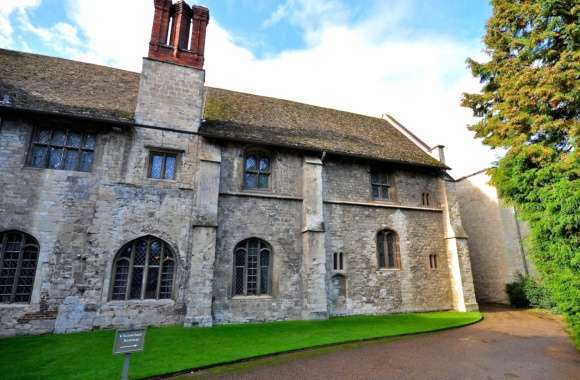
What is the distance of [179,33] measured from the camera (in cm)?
1405

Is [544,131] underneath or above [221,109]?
underneath

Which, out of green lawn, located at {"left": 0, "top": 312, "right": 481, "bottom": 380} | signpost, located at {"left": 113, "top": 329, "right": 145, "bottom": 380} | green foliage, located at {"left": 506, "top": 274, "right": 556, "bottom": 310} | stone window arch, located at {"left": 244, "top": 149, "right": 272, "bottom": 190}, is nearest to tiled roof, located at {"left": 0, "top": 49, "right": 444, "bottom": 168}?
stone window arch, located at {"left": 244, "top": 149, "right": 272, "bottom": 190}

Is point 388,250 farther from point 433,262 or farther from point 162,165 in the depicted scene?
point 162,165

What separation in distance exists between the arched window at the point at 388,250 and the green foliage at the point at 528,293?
791 cm

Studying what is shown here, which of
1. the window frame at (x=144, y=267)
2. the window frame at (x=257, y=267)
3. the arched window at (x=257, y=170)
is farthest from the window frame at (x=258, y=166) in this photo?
the window frame at (x=144, y=267)

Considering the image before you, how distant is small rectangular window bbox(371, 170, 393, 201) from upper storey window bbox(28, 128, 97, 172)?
42.8ft

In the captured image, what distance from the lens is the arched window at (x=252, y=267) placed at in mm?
12281

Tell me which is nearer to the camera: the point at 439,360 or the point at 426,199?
the point at 439,360

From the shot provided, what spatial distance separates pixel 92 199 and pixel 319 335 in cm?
961

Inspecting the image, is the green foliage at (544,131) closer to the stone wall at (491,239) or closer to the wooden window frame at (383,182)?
the wooden window frame at (383,182)

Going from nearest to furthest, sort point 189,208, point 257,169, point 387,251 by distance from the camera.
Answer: point 189,208 < point 257,169 < point 387,251

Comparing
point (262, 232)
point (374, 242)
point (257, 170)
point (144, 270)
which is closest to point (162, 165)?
point (257, 170)

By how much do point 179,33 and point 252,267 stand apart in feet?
37.5

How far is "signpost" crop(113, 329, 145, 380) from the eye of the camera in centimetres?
511
